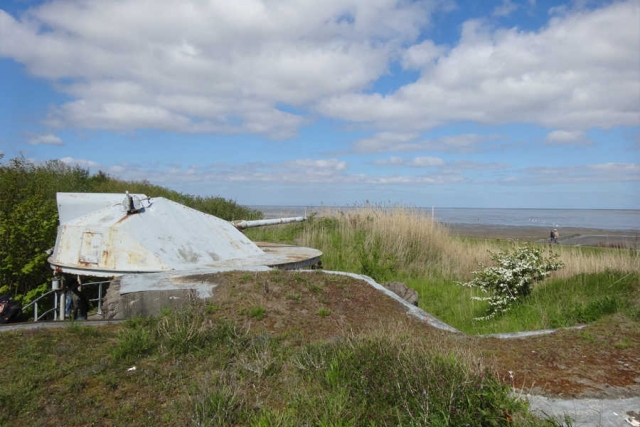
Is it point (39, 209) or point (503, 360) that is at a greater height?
point (39, 209)

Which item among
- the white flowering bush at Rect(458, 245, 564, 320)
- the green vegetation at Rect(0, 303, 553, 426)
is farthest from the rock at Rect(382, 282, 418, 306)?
the green vegetation at Rect(0, 303, 553, 426)

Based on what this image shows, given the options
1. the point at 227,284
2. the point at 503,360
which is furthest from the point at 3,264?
the point at 503,360

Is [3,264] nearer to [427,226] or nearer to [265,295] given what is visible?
[265,295]

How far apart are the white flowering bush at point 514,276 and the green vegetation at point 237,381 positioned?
408 cm

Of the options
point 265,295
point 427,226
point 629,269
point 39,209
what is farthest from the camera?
point 427,226

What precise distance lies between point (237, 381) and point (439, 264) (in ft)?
28.1

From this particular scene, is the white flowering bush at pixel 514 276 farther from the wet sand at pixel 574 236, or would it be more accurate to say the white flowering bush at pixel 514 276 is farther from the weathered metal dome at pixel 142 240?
the wet sand at pixel 574 236

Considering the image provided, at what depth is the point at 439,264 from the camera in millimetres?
11133

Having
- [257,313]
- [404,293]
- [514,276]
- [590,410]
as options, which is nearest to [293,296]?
[257,313]

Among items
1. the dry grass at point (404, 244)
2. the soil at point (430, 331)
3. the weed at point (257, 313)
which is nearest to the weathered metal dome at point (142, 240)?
the soil at point (430, 331)

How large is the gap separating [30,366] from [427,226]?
390 inches

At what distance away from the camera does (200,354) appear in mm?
3639

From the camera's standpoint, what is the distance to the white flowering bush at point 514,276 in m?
7.35

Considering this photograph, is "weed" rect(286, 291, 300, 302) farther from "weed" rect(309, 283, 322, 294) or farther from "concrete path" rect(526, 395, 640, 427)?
"concrete path" rect(526, 395, 640, 427)
